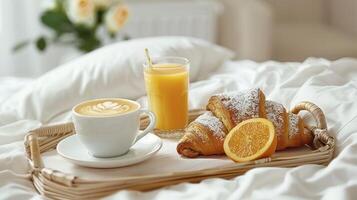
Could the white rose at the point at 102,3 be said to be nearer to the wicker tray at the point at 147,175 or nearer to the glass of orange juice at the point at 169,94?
the glass of orange juice at the point at 169,94

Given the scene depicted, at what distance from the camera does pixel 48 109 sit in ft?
4.73

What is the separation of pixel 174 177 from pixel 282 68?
0.65m

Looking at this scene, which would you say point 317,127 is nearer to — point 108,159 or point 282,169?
point 282,169

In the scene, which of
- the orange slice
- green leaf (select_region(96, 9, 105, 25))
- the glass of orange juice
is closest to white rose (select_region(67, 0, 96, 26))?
green leaf (select_region(96, 9, 105, 25))

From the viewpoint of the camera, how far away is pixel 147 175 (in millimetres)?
943

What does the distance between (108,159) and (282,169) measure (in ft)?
0.89

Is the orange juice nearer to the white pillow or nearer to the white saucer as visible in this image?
the white saucer

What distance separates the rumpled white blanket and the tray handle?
0.03 metres

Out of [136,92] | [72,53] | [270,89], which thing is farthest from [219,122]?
[72,53]

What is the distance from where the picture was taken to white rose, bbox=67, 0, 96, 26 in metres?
2.10

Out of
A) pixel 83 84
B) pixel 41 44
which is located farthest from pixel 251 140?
pixel 41 44

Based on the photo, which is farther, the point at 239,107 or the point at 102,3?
the point at 102,3

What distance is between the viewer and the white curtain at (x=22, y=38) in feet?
8.87

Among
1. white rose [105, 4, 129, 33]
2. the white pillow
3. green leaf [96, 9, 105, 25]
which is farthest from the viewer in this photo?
green leaf [96, 9, 105, 25]
